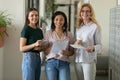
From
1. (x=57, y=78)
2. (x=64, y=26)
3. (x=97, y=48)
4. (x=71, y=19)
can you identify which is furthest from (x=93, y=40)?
(x=71, y=19)

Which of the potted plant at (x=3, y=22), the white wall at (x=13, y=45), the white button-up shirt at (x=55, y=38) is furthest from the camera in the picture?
the white wall at (x=13, y=45)

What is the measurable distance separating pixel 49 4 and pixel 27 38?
71.2 inches

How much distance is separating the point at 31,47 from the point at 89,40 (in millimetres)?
621

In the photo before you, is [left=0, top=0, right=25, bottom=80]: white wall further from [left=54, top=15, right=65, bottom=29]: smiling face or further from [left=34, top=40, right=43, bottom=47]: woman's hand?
[left=34, top=40, right=43, bottom=47]: woman's hand

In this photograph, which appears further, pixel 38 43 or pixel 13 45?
pixel 13 45

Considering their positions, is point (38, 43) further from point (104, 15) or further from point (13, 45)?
point (104, 15)

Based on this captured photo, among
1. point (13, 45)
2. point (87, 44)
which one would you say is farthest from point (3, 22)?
point (87, 44)

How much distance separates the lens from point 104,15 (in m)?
4.13

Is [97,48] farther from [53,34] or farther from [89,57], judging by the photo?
[53,34]

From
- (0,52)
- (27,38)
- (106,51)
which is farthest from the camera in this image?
(106,51)

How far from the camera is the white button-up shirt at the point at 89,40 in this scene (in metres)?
2.46

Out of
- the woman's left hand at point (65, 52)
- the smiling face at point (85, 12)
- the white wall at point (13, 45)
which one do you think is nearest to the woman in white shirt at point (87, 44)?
the smiling face at point (85, 12)

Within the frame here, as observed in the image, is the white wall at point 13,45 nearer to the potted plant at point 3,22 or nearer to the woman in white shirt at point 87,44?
the potted plant at point 3,22

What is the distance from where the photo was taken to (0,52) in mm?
3869
